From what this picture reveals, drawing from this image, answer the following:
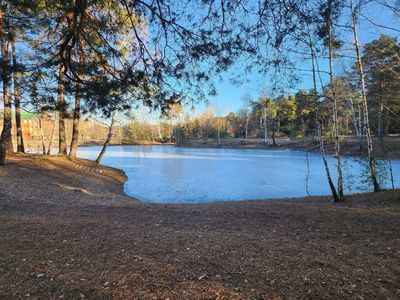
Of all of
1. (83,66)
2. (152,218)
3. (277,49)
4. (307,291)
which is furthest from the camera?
(152,218)

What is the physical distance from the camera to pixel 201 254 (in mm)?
4062

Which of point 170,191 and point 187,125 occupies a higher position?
point 187,125

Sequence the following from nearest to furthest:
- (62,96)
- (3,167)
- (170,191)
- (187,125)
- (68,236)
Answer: (68,236) → (62,96) → (3,167) → (170,191) → (187,125)

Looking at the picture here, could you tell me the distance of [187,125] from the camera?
7525cm

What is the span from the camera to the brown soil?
306 cm

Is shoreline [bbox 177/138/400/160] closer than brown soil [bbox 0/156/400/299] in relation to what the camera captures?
No

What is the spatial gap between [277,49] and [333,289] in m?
2.81

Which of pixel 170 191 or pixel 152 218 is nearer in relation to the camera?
pixel 152 218

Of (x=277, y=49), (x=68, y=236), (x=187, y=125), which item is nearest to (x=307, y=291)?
(x=277, y=49)

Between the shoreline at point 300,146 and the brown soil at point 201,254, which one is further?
the shoreline at point 300,146

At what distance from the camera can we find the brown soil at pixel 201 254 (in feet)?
10.0

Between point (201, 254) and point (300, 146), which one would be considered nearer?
point (201, 254)

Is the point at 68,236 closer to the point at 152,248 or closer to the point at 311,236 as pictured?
the point at 152,248

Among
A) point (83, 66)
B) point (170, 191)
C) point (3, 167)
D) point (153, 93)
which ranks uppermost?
point (83, 66)
